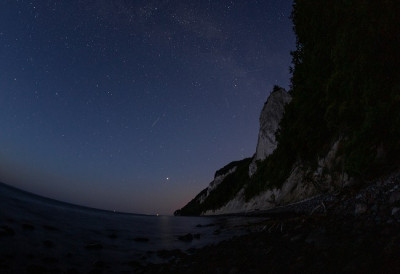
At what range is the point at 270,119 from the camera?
5044 centimetres

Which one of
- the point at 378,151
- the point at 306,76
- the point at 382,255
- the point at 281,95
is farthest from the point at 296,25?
the point at 281,95

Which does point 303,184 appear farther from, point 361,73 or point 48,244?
point 48,244

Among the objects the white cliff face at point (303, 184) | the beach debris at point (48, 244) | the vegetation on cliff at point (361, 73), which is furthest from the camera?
the white cliff face at point (303, 184)

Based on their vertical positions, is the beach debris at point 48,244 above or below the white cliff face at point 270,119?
below

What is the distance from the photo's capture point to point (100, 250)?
872cm

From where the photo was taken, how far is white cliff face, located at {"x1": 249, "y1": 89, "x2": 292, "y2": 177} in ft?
157

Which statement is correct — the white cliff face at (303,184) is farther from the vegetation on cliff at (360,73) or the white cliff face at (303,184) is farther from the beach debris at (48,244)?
the beach debris at (48,244)

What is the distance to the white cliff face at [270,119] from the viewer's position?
157ft

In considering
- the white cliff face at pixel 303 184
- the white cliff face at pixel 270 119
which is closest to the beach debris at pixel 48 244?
the white cliff face at pixel 303 184

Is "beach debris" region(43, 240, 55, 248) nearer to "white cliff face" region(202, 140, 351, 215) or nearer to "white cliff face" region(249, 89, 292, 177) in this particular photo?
"white cliff face" region(202, 140, 351, 215)

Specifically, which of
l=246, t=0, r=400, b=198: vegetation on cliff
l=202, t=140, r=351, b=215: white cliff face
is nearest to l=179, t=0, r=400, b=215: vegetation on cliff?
l=246, t=0, r=400, b=198: vegetation on cliff

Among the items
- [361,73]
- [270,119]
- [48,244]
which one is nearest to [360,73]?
[361,73]

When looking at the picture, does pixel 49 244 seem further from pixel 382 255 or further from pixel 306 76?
pixel 306 76

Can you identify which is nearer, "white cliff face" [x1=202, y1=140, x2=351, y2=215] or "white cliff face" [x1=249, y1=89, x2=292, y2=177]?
"white cliff face" [x1=202, y1=140, x2=351, y2=215]
